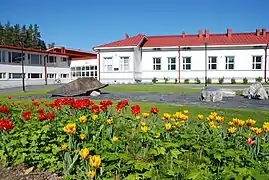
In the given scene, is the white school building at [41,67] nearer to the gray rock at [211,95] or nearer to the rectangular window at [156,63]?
the rectangular window at [156,63]

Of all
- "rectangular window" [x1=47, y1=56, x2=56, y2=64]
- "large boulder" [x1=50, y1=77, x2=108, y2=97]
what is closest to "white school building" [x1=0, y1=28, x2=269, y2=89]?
"rectangular window" [x1=47, y1=56, x2=56, y2=64]

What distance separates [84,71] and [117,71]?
27.8 ft

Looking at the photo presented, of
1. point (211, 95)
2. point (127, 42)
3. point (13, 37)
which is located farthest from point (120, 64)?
point (13, 37)

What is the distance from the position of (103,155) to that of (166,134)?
36.1 inches

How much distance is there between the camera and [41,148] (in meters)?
3.21

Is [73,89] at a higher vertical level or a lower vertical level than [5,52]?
lower

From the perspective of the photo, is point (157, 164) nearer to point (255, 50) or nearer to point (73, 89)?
point (73, 89)

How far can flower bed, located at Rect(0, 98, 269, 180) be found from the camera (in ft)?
7.83

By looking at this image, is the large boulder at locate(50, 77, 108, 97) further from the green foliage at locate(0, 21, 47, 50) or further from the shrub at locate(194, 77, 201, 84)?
the green foliage at locate(0, 21, 47, 50)

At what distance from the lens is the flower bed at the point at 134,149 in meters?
2.39

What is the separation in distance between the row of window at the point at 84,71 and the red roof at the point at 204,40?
5.58 m

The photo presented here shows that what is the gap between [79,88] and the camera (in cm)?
1762

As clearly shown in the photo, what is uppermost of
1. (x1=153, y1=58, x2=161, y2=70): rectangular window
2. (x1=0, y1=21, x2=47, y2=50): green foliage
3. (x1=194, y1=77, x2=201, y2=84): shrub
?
(x1=0, y1=21, x2=47, y2=50): green foliage

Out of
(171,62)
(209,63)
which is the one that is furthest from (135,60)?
(209,63)
